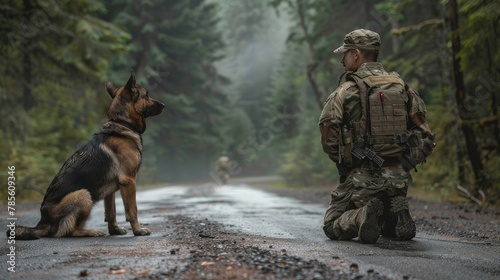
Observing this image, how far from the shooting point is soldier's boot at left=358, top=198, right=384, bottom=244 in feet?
18.3

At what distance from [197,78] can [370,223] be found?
3688 cm

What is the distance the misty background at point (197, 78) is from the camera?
39.6 ft

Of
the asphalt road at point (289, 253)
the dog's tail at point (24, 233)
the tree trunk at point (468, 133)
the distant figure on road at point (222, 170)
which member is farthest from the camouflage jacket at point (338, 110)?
the distant figure on road at point (222, 170)

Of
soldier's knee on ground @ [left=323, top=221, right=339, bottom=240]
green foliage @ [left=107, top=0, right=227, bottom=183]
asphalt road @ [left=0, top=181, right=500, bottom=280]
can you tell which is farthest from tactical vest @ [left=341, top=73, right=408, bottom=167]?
green foliage @ [left=107, top=0, right=227, bottom=183]

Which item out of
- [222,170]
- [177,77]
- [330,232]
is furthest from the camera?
[177,77]

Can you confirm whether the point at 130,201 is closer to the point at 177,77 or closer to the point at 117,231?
the point at 117,231

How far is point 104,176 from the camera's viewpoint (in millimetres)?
6230

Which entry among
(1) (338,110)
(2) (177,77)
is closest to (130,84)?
(1) (338,110)

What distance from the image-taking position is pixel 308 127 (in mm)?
31922

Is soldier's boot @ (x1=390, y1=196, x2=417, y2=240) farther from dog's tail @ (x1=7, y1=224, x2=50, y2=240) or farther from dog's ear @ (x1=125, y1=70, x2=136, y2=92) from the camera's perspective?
dog's tail @ (x1=7, y1=224, x2=50, y2=240)

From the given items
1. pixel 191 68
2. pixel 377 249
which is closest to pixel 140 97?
pixel 377 249

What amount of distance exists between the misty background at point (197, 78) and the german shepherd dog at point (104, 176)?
642 cm

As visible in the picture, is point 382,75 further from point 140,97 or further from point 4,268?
point 4,268

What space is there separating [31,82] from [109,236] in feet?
42.8
